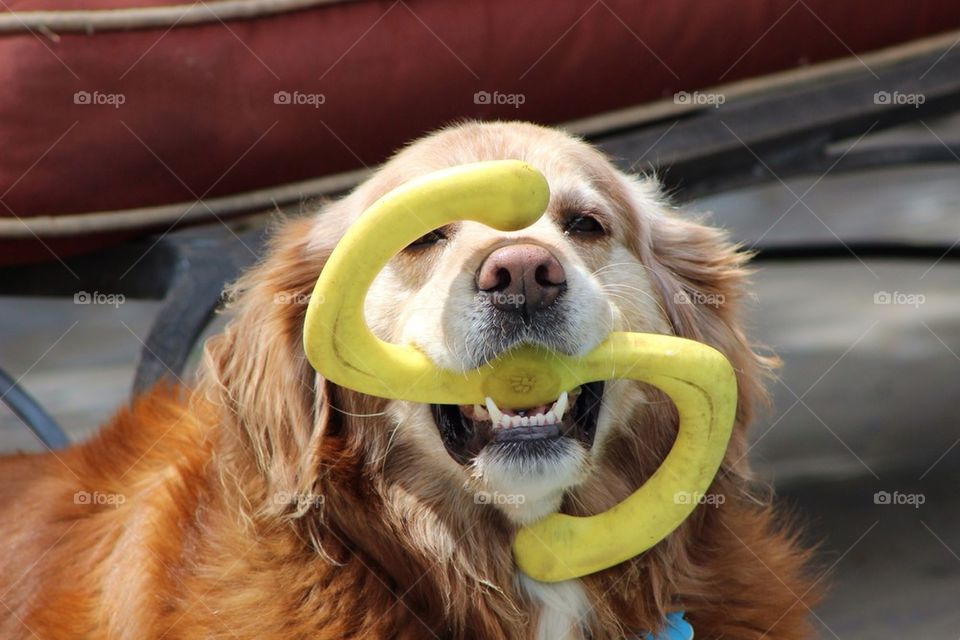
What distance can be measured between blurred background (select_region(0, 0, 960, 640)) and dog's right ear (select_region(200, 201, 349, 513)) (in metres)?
0.54

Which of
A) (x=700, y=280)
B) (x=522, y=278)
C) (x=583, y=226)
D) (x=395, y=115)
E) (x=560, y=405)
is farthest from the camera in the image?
(x=395, y=115)

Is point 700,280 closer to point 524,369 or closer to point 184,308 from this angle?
point 524,369

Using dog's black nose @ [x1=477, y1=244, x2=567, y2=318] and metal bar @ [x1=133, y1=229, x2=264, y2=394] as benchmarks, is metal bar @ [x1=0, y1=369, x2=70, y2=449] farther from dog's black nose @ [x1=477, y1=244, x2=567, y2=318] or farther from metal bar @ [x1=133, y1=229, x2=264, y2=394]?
dog's black nose @ [x1=477, y1=244, x2=567, y2=318]

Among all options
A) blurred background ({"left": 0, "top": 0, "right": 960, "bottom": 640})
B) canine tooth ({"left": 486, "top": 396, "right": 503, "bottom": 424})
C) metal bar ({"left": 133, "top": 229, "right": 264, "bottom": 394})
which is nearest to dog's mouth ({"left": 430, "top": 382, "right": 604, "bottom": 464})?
canine tooth ({"left": 486, "top": 396, "right": 503, "bottom": 424})

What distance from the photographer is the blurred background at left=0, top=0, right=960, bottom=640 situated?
117 inches

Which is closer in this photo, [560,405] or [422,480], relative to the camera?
[560,405]

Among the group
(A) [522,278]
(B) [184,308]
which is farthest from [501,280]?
(B) [184,308]

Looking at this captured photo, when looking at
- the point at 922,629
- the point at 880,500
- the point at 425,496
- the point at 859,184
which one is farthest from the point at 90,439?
the point at 859,184

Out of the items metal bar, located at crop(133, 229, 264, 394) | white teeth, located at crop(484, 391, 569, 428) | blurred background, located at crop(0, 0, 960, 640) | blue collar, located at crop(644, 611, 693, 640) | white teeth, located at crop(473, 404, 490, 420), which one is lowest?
blue collar, located at crop(644, 611, 693, 640)

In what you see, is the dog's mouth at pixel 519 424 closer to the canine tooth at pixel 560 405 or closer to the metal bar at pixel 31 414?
the canine tooth at pixel 560 405

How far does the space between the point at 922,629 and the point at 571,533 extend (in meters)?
1.61

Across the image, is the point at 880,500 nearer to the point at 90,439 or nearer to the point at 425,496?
the point at 425,496

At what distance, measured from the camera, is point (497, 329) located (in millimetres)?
2016

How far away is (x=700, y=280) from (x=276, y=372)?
969 millimetres
